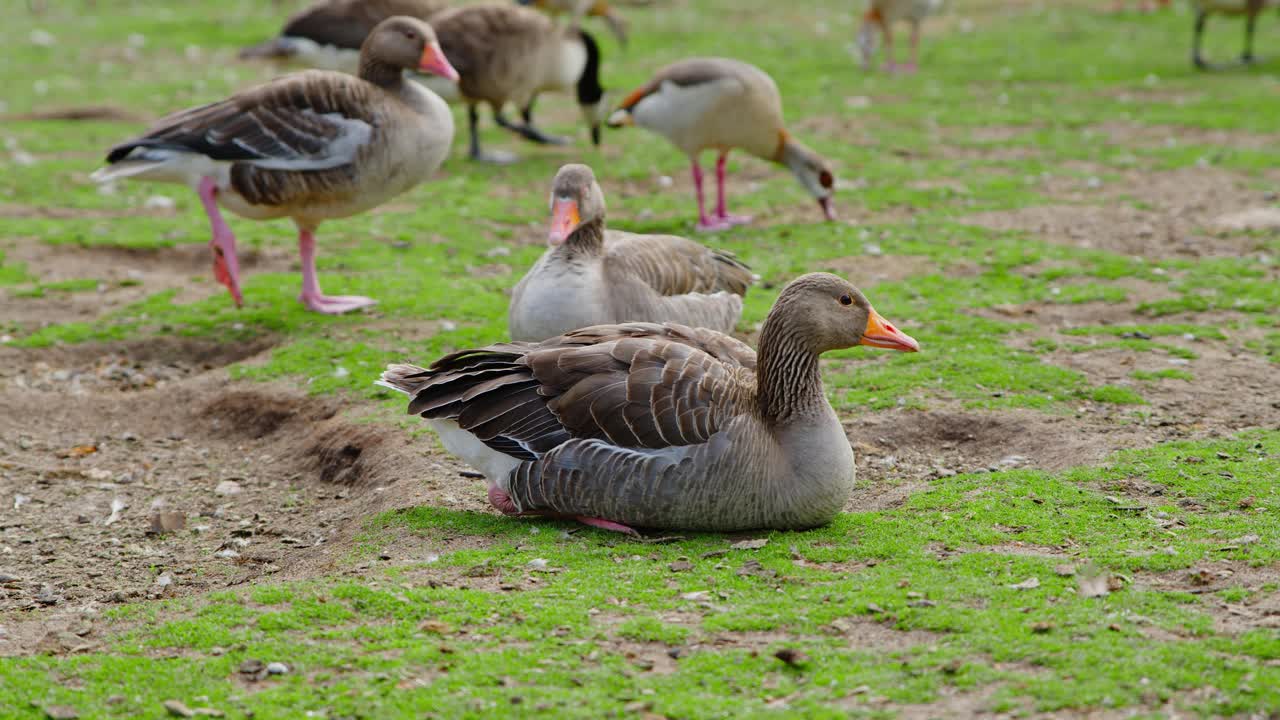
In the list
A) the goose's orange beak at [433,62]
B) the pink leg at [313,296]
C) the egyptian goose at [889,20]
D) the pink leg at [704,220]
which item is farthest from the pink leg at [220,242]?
the egyptian goose at [889,20]

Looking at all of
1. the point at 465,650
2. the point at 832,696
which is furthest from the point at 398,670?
the point at 832,696

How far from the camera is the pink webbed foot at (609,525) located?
242 inches

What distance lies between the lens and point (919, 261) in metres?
11.0

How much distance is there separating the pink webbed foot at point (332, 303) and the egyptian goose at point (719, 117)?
134 inches

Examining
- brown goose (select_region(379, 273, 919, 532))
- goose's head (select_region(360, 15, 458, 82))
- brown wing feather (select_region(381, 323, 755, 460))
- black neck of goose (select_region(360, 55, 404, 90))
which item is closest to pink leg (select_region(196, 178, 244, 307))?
black neck of goose (select_region(360, 55, 404, 90))

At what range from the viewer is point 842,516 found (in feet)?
20.7

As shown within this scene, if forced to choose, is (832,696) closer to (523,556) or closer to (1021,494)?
(523,556)

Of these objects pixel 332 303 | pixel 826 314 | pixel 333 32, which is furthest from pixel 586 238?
pixel 333 32

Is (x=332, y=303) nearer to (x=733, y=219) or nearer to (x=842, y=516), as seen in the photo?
(x=733, y=219)

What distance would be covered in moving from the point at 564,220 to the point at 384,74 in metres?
2.84

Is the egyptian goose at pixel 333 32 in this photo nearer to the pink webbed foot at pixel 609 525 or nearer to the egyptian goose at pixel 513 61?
the egyptian goose at pixel 513 61

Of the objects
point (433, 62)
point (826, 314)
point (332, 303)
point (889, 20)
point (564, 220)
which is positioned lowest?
point (332, 303)

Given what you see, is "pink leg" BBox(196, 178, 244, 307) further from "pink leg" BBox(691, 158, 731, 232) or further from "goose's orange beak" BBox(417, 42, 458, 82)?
"pink leg" BBox(691, 158, 731, 232)

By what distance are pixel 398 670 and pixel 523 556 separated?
1.16m
